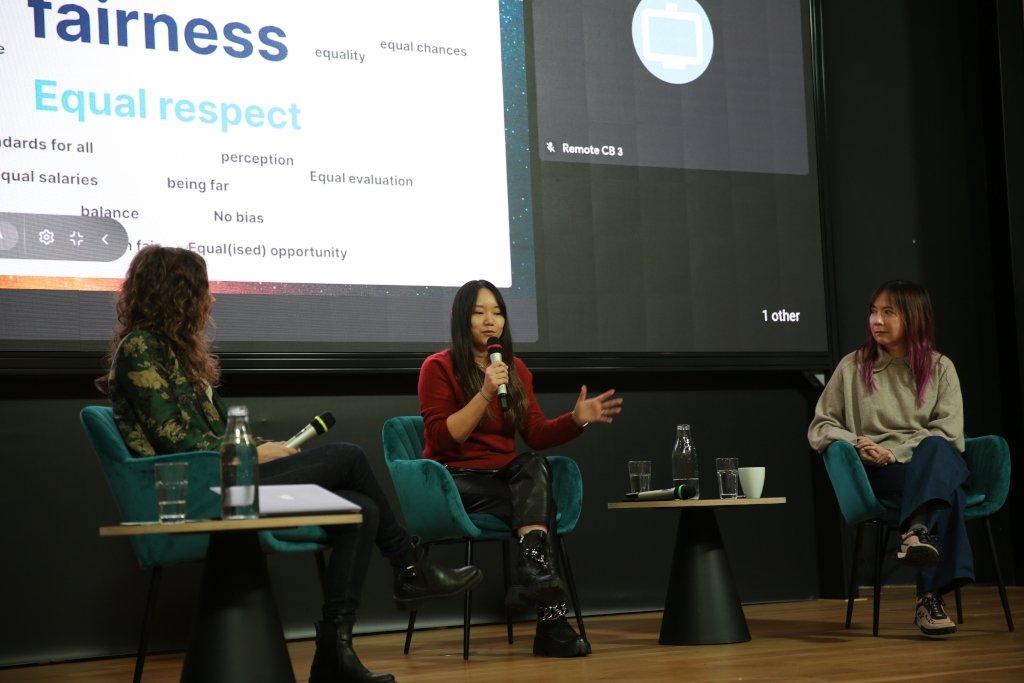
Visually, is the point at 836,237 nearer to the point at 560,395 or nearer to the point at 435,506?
the point at 560,395

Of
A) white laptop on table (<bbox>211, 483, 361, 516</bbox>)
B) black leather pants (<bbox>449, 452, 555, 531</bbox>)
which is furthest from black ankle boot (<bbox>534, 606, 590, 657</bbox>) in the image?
white laptop on table (<bbox>211, 483, 361, 516</bbox>)

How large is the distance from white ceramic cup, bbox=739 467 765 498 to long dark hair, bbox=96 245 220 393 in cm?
160

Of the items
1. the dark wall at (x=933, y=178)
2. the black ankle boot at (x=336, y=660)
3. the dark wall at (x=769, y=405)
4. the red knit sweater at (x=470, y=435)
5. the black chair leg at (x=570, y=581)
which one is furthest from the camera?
Result: the dark wall at (x=933, y=178)

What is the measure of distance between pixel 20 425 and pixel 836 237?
3351mm

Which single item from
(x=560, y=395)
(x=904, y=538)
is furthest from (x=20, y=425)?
(x=904, y=538)

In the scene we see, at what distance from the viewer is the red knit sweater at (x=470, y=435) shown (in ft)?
11.7

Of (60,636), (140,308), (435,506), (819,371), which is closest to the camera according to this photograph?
(140,308)

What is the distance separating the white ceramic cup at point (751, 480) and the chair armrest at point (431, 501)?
0.82 m

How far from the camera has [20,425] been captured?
3.81 meters

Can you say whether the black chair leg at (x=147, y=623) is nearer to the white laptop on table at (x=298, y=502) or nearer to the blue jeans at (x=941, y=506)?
the white laptop on table at (x=298, y=502)

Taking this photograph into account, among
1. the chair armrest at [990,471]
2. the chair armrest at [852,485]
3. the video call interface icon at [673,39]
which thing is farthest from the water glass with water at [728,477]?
the video call interface icon at [673,39]

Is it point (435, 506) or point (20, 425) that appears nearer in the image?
point (435, 506)

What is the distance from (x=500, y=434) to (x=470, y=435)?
0.10 metres

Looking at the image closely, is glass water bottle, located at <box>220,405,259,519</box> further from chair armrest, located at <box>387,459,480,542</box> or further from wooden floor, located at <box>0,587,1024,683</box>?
chair armrest, located at <box>387,459,480,542</box>
